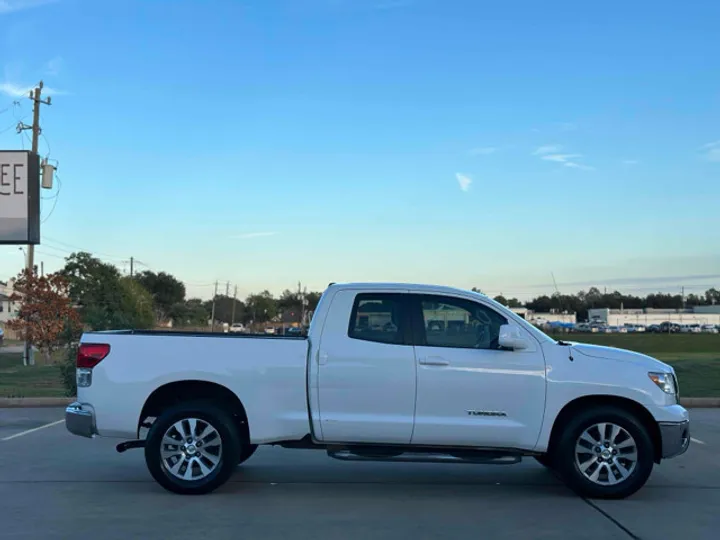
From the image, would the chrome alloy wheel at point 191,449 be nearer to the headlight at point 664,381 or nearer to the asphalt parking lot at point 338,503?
the asphalt parking lot at point 338,503

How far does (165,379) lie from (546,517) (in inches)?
143

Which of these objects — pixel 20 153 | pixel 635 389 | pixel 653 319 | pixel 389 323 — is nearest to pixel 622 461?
pixel 635 389

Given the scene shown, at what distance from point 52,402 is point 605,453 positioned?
34.8 feet

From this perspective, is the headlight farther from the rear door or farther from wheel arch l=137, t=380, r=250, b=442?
wheel arch l=137, t=380, r=250, b=442

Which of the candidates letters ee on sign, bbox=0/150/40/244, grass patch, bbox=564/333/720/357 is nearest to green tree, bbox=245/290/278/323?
grass patch, bbox=564/333/720/357

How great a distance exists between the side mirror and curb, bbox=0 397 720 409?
8615 mm

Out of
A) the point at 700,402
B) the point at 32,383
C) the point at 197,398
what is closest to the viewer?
the point at 197,398

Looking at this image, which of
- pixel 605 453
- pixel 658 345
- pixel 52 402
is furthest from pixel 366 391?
pixel 658 345

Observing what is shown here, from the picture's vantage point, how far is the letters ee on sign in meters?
20.5

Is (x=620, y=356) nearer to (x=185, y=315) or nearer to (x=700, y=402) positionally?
(x=700, y=402)

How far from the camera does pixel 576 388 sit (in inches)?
276

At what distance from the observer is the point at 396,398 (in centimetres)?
695

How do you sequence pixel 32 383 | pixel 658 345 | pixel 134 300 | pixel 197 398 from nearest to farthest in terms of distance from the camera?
pixel 197 398
pixel 32 383
pixel 658 345
pixel 134 300

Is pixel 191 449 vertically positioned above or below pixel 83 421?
below
